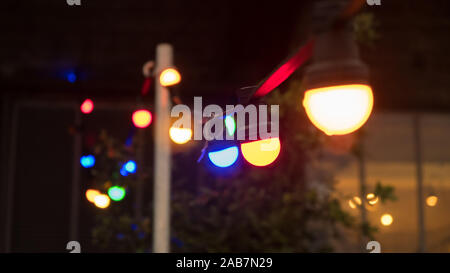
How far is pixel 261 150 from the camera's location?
117 inches

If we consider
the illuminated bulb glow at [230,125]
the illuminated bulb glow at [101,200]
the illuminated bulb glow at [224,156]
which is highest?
the illuminated bulb glow at [101,200]

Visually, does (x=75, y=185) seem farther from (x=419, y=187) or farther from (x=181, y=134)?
(x=419, y=187)

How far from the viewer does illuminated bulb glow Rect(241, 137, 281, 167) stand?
2.95 m

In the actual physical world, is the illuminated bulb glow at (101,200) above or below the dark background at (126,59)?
below

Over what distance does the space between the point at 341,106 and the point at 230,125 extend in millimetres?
1323

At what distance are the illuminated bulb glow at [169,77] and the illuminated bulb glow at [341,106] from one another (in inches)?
123

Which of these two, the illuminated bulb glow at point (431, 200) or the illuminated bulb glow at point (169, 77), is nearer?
the illuminated bulb glow at point (169, 77)

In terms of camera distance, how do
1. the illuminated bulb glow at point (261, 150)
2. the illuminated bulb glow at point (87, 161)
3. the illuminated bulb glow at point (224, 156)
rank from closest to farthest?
the illuminated bulb glow at point (261, 150)
the illuminated bulb glow at point (224, 156)
the illuminated bulb glow at point (87, 161)

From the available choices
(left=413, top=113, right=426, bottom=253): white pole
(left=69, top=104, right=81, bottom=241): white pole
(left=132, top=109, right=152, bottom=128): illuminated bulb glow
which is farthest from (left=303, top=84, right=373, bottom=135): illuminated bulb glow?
(left=413, top=113, right=426, bottom=253): white pole

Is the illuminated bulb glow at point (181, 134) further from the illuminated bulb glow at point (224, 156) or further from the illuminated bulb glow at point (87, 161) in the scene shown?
the illuminated bulb glow at point (87, 161)

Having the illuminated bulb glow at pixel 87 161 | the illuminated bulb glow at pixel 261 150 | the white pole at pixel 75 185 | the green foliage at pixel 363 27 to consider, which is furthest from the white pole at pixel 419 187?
the illuminated bulb glow at pixel 261 150

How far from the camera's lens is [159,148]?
198 inches

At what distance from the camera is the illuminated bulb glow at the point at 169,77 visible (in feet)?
16.2
